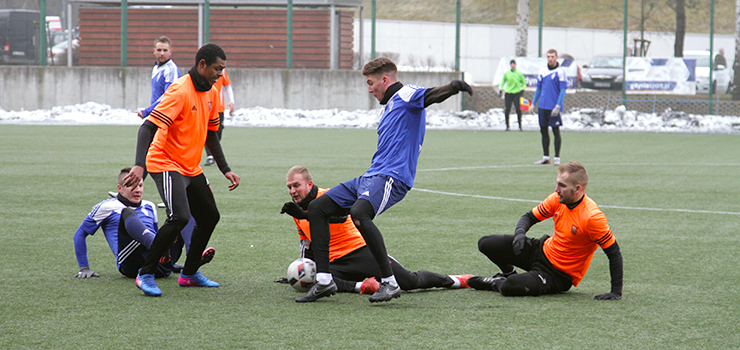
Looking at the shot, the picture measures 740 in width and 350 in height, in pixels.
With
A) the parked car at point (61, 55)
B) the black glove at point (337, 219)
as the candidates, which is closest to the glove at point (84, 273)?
the black glove at point (337, 219)

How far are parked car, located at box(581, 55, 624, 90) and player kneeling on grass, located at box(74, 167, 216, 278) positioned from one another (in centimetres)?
2645

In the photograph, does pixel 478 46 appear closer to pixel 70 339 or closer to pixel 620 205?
pixel 620 205

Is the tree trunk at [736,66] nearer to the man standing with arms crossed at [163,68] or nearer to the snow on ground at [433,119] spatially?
the snow on ground at [433,119]

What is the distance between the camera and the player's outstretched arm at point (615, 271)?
514cm

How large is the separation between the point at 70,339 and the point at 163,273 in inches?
69.0

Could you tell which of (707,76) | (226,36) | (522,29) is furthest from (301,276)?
(522,29)

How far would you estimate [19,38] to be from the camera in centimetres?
2938

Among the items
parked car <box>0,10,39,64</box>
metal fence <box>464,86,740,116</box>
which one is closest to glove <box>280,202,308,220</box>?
metal fence <box>464,86,740,116</box>

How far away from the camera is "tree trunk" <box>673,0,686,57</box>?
2861cm

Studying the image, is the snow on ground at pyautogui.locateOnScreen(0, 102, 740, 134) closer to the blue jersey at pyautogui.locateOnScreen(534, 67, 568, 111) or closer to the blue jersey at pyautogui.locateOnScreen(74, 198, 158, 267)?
the blue jersey at pyautogui.locateOnScreen(534, 67, 568, 111)

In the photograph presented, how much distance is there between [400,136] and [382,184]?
0.35 meters

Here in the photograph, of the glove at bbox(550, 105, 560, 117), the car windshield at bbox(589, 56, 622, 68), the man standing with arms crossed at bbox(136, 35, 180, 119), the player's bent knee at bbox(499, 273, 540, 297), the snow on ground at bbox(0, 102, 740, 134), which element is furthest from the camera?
the car windshield at bbox(589, 56, 622, 68)

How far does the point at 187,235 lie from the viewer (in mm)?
6219

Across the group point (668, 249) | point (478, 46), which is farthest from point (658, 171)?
point (478, 46)
